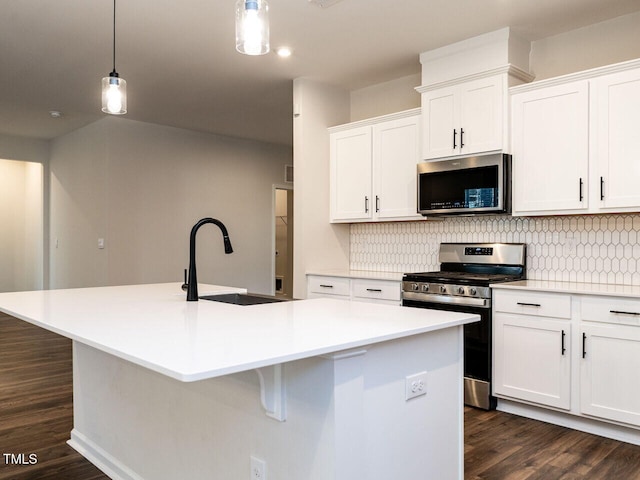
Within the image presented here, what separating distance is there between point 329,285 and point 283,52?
6.29 feet

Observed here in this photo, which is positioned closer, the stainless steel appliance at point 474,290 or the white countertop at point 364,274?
the stainless steel appliance at point 474,290

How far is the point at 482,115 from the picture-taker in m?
3.50

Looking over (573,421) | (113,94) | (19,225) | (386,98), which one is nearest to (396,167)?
(386,98)

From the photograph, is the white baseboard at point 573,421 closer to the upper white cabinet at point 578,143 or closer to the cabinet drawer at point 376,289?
the cabinet drawer at point 376,289

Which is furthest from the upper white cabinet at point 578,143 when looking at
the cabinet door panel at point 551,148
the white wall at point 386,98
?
the white wall at point 386,98

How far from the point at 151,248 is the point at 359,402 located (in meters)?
5.27

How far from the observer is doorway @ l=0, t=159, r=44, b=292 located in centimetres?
Result: 814

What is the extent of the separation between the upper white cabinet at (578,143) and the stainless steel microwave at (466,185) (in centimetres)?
11

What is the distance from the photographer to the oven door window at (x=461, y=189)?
11.3 ft

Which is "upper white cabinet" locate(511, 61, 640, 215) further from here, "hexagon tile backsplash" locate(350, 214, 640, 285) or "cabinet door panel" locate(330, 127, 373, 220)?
"cabinet door panel" locate(330, 127, 373, 220)

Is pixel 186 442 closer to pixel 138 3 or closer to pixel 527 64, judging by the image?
pixel 138 3

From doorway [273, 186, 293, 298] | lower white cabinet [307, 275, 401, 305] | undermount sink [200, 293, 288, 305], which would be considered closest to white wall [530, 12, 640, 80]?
lower white cabinet [307, 275, 401, 305]

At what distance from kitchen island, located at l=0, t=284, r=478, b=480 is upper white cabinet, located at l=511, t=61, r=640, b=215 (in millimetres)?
1665

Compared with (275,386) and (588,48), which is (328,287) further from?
(275,386)
